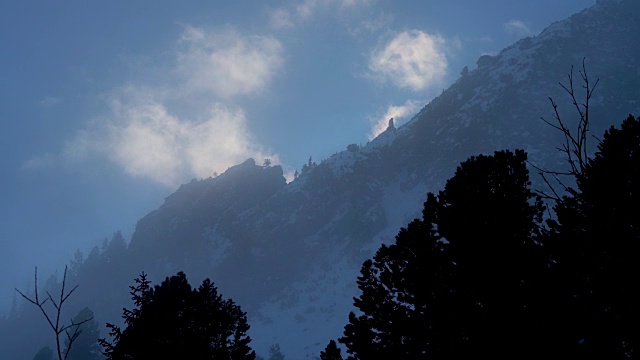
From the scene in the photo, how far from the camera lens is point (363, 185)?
141 metres

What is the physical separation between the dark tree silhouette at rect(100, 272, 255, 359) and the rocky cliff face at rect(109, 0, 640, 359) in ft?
292

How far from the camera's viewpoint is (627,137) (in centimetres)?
839

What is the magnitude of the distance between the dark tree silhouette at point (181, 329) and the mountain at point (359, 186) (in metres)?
89.0

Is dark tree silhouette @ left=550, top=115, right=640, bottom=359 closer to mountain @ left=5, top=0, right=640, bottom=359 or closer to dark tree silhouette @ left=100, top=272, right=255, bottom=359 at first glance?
dark tree silhouette @ left=100, top=272, right=255, bottom=359

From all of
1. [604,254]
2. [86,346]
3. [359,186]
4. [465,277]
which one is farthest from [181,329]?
[359,186]

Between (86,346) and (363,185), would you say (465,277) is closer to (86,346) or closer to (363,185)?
(86,346)

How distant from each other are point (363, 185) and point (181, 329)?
127m

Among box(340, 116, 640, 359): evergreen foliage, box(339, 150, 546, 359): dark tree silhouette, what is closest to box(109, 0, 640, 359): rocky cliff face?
box(339, 150, 546, 359): dark tree silhouette

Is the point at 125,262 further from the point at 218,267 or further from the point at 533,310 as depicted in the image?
the point at 533,310

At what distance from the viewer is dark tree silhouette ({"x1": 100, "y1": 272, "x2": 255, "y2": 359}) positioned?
1543cm

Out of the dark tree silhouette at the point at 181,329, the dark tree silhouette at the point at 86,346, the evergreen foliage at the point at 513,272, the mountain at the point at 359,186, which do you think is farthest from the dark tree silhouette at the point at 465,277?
the mountain at the point at 359,186

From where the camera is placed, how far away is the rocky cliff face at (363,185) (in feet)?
401

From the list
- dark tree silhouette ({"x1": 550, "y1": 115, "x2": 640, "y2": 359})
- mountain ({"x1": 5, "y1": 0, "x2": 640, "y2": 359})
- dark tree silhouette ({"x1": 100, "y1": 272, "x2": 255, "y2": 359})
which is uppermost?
mountain ({"x1": 5, "y1": 0, "x2": 640, "y2": 359})

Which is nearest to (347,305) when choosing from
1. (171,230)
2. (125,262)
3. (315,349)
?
(315,349)
